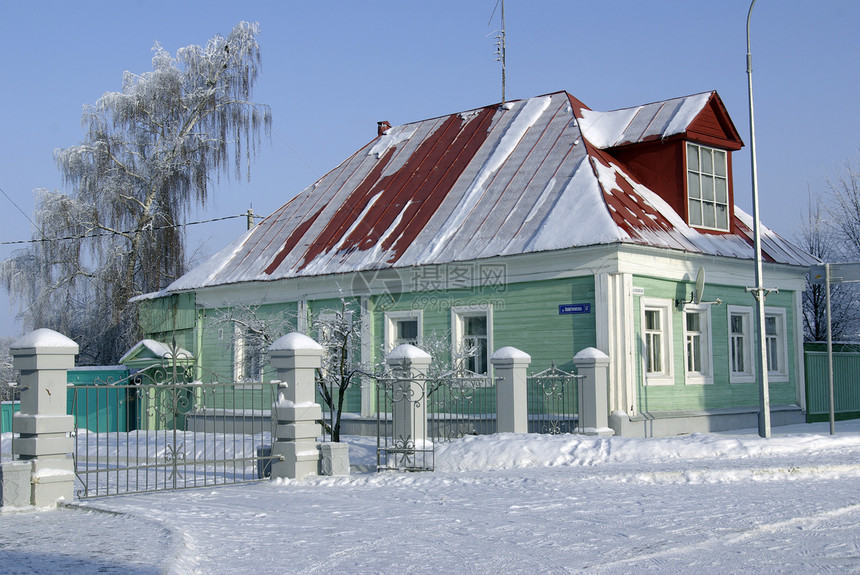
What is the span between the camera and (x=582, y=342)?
1783 centimetres

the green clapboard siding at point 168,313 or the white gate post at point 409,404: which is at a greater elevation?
the green clapboard siding at point 168,313

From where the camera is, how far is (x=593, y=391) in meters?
16.4

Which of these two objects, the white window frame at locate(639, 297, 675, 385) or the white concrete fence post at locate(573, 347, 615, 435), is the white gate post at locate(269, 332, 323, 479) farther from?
the white window frame at locate(639, 297, 675, 385)

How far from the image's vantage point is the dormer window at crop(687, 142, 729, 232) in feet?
65.4

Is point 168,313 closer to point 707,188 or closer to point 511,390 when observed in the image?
point 511,390

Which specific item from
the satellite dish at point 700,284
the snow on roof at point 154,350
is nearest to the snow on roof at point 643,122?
the satellite dish at point 700,284

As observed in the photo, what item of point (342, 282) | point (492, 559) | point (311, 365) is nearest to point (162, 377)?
point (342, 282)

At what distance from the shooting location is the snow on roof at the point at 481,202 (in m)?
18.4

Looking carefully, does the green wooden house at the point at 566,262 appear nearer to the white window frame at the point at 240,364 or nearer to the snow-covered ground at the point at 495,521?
the white window frame at the point at 240,364

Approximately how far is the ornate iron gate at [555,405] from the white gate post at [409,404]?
407 cm

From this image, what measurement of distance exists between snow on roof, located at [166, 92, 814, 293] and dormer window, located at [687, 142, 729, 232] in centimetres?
42

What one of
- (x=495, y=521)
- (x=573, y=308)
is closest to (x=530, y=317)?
(x=573, y=308)

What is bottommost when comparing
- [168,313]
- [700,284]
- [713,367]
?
[713,367]

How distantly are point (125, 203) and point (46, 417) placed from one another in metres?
22.8
